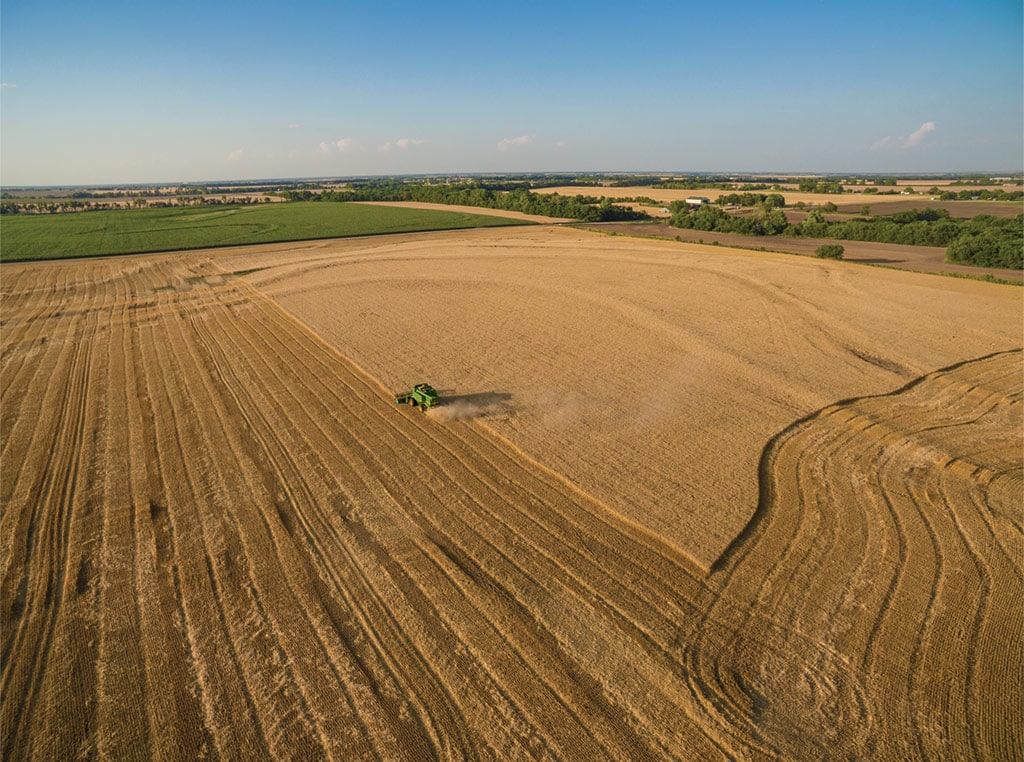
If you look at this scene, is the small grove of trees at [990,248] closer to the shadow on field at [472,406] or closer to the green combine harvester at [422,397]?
the shadow on field at [472,406]

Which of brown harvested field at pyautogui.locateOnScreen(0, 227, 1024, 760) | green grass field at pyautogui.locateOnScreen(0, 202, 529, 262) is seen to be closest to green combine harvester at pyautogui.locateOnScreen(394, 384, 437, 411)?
brown harvested field at pyautogui.locateOnScreen(0, 227, 1024, 760)

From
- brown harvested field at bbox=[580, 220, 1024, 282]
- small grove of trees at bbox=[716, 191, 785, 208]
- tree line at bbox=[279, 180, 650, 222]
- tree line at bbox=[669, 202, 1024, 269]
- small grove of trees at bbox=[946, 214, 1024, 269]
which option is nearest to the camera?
small grove of trees at bbox=[946, 214, 1024, 269]

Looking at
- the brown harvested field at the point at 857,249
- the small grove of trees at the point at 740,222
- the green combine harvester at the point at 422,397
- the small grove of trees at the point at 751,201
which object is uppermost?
the small grove of trees at the point at 751,201

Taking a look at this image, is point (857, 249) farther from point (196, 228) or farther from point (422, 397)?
point (196, 228)

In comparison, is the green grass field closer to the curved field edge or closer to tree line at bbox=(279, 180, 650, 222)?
tree line at bbox=(279, 180, 650, 222)

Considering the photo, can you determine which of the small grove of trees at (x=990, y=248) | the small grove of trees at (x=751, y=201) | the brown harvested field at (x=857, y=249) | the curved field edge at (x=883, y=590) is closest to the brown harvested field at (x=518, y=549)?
the curved field edge at (x=883, y=590)

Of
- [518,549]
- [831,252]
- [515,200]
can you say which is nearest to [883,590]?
[518,549]

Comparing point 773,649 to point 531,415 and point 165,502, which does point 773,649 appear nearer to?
point 531,415
